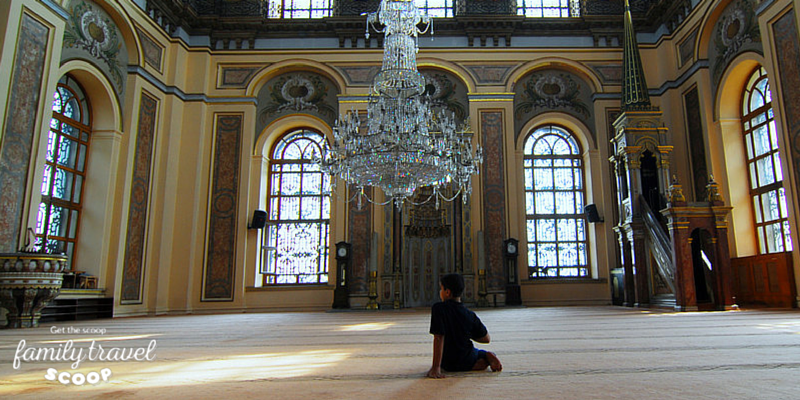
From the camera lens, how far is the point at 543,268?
1032cm

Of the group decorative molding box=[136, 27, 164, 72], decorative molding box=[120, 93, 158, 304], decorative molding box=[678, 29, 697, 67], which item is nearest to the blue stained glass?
decorative molding box=[678, 29, 697, 67]

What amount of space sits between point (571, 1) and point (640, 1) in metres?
1.32

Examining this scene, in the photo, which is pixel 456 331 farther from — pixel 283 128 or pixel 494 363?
pixel 283 128

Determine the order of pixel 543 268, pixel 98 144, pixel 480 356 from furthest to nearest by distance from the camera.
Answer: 1. pixel 543 268
2. pixel 98 144
3. pixel 480 356

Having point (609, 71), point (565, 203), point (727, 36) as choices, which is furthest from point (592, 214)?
point (727, 36)

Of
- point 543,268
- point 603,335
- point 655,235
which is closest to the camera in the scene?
point 603,335

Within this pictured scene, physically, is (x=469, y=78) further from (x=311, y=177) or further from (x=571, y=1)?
(x=311, y=177)

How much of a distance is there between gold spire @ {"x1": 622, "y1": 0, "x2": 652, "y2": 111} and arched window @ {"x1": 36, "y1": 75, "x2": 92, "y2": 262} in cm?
870

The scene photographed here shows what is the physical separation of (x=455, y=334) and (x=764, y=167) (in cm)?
812

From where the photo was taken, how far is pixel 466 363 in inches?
91.7

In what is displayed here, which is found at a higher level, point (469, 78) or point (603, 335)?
point (469, 78)

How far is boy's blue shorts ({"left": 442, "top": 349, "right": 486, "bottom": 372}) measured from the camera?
2328 millimetres

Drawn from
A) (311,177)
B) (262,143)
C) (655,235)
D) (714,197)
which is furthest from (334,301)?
(714,197)

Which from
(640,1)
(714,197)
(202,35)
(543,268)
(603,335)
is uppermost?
(640,1)
